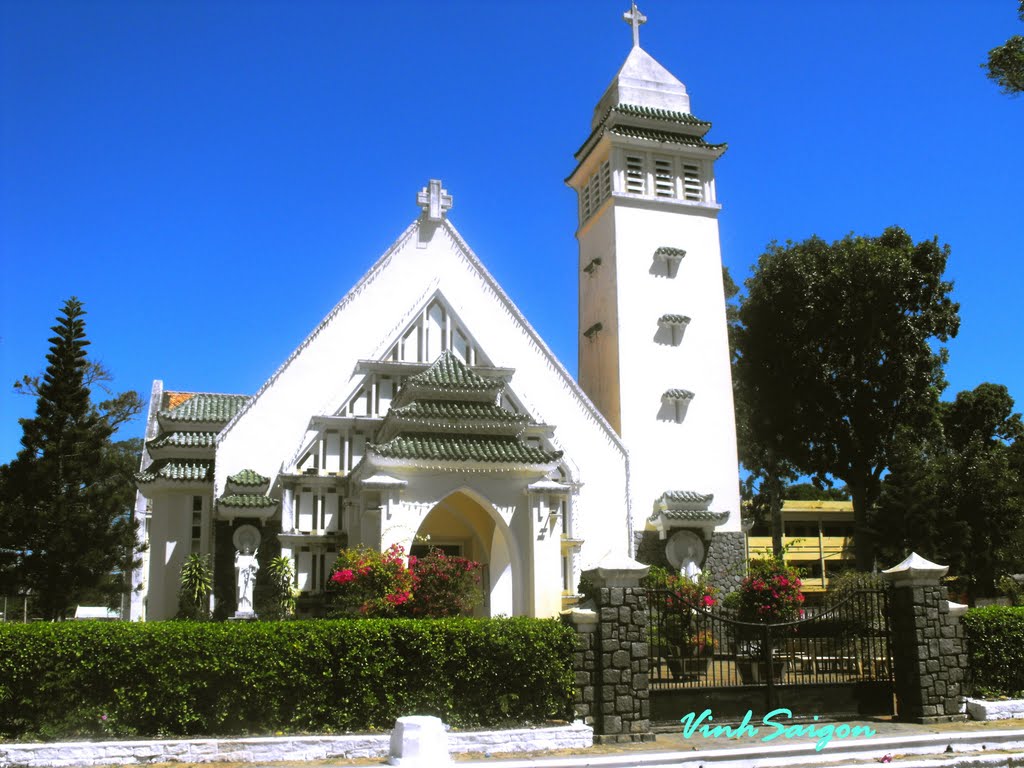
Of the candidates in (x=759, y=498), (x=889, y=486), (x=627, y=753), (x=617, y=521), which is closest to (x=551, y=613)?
(x=617, y=521)

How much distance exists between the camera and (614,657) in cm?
1420

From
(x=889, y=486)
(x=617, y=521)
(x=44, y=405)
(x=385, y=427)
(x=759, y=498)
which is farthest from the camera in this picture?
(x=759, y=498)

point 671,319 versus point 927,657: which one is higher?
point 671,319

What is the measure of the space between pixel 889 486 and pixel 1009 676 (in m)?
20.0

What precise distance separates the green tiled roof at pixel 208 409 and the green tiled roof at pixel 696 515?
11053mm

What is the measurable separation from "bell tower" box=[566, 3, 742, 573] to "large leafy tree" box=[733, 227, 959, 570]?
954cm

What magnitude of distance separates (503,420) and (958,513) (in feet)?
68.3

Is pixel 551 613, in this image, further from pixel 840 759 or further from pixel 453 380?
pixel 840 759

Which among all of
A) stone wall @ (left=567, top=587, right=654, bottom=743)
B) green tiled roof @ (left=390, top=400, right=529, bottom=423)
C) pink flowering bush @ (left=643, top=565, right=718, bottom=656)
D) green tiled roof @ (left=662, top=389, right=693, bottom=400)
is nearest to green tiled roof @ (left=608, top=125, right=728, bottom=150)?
green tiled roof @ (left=662, top=389, right=693, bottom=400)

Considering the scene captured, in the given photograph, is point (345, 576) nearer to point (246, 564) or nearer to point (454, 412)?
point (246, 564)

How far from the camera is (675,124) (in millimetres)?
28953

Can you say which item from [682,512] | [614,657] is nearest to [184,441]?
[682,512]

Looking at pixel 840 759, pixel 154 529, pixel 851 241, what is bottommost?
pixel 840 759

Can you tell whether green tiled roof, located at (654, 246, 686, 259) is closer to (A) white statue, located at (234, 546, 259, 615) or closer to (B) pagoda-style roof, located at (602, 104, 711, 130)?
(B) pagoda-style roof, located at (602, 104, 711, 130)
